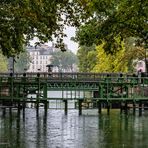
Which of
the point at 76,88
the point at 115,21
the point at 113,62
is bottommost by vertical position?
the point at 76,88

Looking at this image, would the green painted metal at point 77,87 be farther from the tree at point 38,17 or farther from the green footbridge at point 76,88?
the tree at point 38,17

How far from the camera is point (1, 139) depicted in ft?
56.1

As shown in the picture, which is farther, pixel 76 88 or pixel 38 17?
pixel 76 88

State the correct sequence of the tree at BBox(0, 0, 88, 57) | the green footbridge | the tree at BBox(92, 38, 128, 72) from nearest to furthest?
the tree at BBox(0, 0, 88, 57)
the green footbridge
the tree at BBox(92, 38, 128, 72)

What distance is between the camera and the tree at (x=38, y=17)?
2117cm

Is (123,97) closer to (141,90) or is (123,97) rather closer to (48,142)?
(141,90)

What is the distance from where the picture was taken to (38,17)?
22359 mm

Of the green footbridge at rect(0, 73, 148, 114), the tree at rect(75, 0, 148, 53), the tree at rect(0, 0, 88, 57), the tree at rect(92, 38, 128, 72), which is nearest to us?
the tree at rect(0, 0, 88, 57)

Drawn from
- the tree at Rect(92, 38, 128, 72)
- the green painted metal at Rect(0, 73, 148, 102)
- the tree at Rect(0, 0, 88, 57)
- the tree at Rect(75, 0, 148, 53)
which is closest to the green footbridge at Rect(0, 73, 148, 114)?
the green painted metal at Rect(0, 73, 148, 102)

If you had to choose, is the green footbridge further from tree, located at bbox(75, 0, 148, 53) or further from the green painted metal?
tree, located at bbox(75, 0, 148, 53)

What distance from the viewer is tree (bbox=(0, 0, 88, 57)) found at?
21172mm

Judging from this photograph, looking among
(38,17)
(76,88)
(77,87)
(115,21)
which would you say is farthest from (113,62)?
(38,17)

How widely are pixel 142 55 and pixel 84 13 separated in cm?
3760

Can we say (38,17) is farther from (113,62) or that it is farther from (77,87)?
(113,62)
